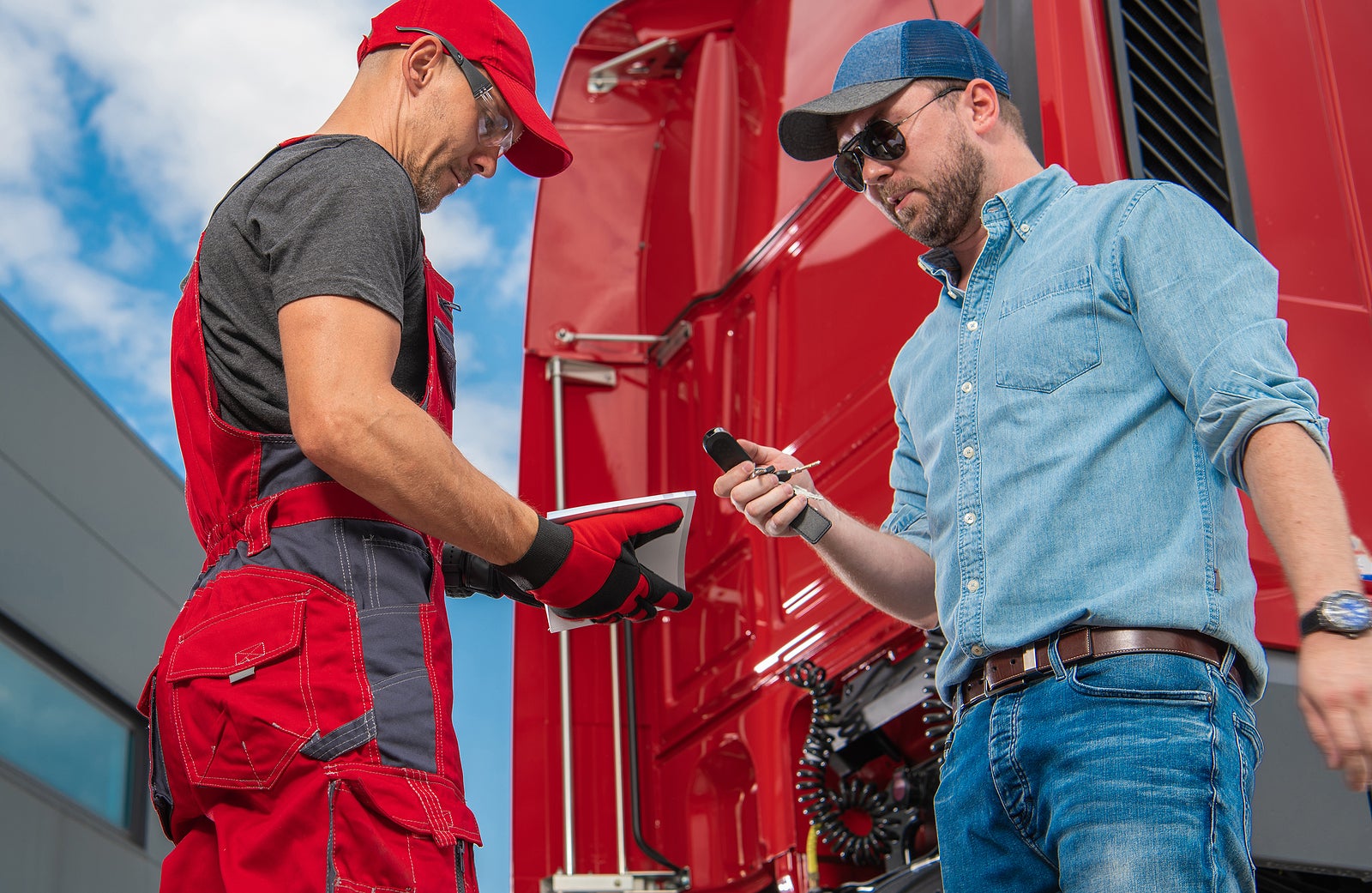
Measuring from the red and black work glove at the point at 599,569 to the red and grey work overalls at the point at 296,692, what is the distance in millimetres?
130

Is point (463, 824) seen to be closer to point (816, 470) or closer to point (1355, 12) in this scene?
point (816, 470)

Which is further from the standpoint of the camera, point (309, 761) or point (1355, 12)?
point (1355, 12)

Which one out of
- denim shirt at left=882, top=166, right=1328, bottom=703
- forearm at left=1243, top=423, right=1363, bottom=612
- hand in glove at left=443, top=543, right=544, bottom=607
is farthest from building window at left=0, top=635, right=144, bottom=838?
forearm at left=1243, top=423, right=1363, bottom=612

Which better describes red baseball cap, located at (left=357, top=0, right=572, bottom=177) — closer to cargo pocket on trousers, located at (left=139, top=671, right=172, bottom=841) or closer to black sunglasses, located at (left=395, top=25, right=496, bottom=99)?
black sunglasses, located at (left=395, top=25, right=496, bottom=99)

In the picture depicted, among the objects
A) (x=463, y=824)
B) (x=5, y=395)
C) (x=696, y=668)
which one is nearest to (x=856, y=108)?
(x=463, y=824)

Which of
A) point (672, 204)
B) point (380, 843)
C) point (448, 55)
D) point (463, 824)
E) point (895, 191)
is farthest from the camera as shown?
point (672, 204)

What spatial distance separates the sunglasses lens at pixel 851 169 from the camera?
6.68 feet

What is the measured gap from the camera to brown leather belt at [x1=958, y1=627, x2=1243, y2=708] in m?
1.44

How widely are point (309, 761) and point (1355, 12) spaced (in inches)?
97.6

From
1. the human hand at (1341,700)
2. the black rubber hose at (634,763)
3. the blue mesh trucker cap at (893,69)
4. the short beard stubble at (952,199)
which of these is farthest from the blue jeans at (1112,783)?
the black rubber hose at (634,763)

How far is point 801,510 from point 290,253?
2.44ft

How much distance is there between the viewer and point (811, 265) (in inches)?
121

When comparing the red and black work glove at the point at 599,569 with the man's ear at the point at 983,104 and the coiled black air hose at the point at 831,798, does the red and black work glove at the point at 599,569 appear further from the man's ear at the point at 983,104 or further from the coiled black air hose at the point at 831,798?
the coiled black air hose at the point at 831,798

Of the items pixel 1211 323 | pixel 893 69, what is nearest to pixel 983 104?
pixel 893 69
